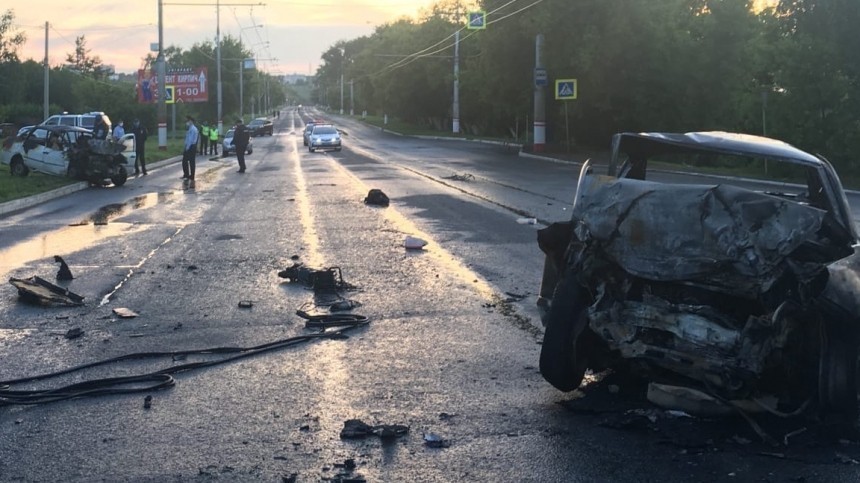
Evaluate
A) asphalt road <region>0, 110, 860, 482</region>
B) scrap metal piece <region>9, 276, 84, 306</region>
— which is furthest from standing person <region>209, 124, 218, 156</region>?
scrap metal piece <region>9, 276, 84, 306</region>

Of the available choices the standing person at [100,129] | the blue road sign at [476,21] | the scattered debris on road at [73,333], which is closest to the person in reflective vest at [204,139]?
the blue road sign at [476,21]

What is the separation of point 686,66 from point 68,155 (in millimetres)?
28274

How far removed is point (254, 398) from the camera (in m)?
6.29

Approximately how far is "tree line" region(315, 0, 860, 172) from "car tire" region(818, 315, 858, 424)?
2735cm

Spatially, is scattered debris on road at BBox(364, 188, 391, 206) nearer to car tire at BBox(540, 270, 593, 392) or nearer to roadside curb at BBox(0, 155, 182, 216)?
roadside curb at BBox(0, 155, 182, 216)

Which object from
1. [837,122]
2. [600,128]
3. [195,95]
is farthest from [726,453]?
[195,95]

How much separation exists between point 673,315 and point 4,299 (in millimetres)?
7335

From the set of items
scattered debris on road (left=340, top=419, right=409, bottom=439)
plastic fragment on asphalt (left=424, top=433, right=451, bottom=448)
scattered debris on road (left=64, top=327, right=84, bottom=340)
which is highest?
scattered debris on road (left=64, top=327, right=84, bottom=340)

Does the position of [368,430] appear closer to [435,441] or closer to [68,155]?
[435,441]

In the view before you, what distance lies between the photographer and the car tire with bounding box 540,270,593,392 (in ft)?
19.4

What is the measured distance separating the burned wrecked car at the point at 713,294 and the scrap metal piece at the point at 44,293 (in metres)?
5.65

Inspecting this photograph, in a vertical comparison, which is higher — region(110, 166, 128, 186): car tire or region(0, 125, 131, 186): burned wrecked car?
region(0, 125, 131, 186): burned wrecked car

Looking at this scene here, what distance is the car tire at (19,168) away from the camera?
92.3ft

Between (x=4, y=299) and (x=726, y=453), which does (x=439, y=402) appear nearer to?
(x=726, y=453)
